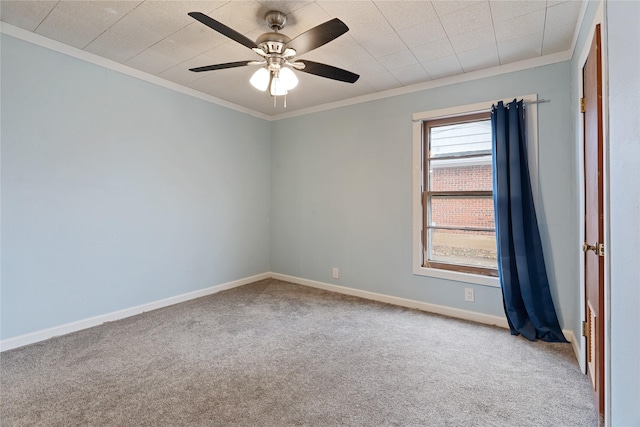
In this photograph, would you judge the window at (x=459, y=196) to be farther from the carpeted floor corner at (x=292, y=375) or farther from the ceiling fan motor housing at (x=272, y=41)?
the ceiling fan motor housing at (x=272, y=41)

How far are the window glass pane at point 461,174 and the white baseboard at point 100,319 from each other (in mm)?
2873

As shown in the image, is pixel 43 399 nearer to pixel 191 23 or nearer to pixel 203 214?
pixel 203 214

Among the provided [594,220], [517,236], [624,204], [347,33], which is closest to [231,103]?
[347,33]

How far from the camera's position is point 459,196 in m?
3.17

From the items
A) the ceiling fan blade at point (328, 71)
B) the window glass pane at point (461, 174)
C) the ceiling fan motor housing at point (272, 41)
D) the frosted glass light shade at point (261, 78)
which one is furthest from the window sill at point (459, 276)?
the ceiling fan motor housing at point (272, 41)

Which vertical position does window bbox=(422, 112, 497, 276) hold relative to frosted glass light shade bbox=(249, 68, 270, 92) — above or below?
below

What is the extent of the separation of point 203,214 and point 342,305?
6.56 ft

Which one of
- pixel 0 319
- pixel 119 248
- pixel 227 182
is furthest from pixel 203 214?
pixel 0 319

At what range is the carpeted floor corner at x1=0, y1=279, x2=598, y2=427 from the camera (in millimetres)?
1651

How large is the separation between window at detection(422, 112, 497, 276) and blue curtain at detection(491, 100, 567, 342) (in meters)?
0.26

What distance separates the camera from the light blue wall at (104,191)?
2.38 m

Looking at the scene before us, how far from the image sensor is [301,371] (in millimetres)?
2092

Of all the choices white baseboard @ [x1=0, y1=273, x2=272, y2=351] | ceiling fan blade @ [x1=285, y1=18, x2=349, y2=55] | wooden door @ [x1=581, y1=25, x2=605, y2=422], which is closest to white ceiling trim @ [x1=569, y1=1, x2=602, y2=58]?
wooden door @ [x1=581, y1=25, x2=605, y2=422]

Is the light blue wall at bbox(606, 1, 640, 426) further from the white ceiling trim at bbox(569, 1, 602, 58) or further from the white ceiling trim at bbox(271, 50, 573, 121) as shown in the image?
the white ceiling trim at bbox(271, 50, 573, 121)
